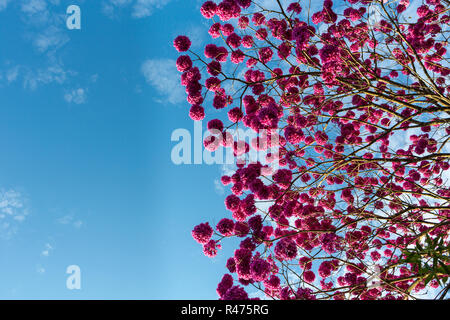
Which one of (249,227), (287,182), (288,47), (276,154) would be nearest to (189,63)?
(288,47)

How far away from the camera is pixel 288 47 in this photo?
445 cm

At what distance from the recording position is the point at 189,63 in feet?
14.8

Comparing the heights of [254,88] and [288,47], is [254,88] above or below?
below

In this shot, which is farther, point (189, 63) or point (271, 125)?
point (189, 63)

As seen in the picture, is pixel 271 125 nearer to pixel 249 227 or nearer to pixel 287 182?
pixel 287 182

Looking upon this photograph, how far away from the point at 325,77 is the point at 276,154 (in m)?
1.51
